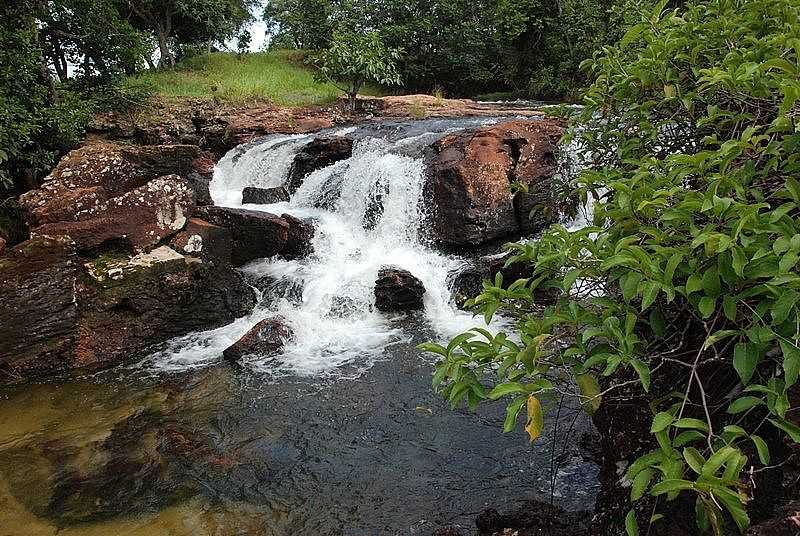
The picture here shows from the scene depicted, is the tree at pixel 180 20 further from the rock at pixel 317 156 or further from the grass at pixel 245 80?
the rock at pixel 317 156

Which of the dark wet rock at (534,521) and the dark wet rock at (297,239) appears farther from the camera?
the dark wet rock at (297,239)

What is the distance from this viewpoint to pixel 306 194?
1101cm

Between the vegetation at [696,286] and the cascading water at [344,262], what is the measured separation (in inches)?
174

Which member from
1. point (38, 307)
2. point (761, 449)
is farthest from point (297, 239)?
point (761, 449)

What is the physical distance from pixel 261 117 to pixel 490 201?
10.00 m

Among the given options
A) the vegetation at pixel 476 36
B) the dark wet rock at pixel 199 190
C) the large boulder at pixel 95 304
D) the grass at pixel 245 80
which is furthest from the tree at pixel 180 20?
the large boulder at pixel 95 304

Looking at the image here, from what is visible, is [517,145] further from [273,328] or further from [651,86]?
[651,86]

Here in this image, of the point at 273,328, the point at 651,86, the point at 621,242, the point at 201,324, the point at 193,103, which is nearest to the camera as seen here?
the point at 621,242

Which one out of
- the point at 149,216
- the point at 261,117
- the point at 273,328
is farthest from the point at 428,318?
the point at 261,117

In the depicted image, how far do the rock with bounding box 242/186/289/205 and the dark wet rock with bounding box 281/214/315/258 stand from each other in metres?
2.00

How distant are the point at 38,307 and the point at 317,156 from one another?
6.60m

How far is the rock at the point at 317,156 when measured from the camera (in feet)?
38.7

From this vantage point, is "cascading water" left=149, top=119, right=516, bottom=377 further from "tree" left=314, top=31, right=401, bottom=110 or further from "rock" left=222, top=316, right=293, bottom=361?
"tree" left=314, top=31, right=401, bottom=110

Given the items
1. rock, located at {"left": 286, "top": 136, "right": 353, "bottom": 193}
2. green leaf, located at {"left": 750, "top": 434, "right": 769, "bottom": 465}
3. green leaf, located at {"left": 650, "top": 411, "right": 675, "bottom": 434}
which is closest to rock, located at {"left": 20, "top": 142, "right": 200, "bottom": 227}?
rock, located at {"left": 286, "top": 136, "right": 353, "bottom": 193}
